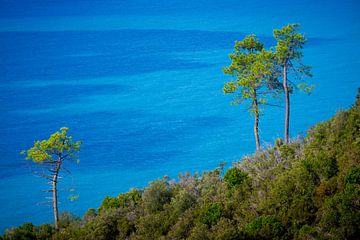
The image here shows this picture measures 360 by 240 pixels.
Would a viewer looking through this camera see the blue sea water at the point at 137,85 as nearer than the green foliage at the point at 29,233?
No

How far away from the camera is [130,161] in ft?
112

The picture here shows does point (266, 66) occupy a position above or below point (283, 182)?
above

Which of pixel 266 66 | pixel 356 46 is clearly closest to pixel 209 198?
pixel 266 66

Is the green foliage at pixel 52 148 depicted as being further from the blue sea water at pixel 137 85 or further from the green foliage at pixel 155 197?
the blue sea water at pixel 137 85

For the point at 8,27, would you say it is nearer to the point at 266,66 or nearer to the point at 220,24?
the point at 220,24

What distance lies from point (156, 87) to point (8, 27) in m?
22.7

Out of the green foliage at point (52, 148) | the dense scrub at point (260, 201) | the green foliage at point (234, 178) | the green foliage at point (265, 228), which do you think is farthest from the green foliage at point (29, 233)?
the green foliage at point (265, 228)

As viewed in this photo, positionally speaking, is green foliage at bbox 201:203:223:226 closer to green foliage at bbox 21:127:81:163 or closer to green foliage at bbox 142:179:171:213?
green foliage at bbox 142:179:171:213

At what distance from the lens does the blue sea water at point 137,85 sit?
3316cm

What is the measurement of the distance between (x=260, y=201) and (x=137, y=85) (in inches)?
1288

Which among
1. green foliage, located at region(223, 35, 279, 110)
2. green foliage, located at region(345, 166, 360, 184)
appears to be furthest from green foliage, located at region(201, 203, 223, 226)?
green foliage, located at region(223, 35, 279, 110)

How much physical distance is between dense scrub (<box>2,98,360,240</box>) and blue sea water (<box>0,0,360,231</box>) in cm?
833

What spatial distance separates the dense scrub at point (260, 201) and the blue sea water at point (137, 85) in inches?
328

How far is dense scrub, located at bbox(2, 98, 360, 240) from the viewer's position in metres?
12.6
